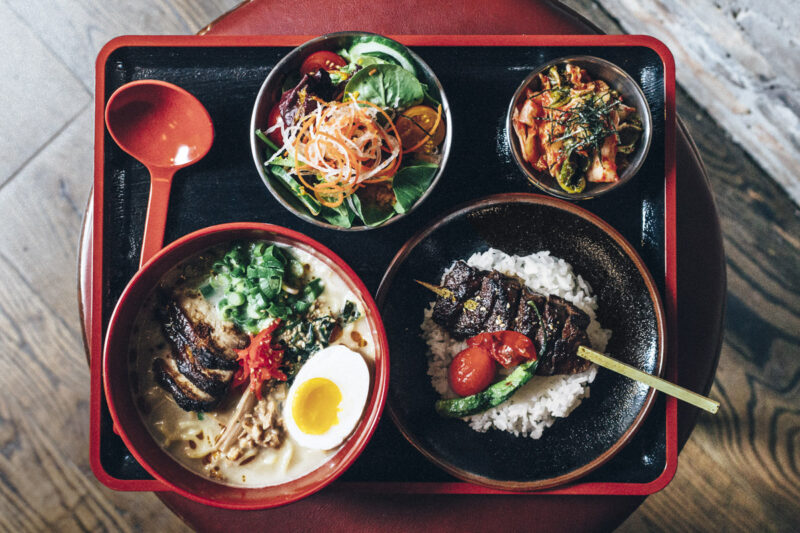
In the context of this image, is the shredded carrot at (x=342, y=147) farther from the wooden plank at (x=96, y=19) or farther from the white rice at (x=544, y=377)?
the wooden plank at (x=96, y=19)

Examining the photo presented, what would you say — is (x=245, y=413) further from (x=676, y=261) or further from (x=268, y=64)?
(x=676, y=261)

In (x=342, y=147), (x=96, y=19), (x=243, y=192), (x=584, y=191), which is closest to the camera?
(x=342, y=147)

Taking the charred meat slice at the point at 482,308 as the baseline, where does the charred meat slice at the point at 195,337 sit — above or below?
below

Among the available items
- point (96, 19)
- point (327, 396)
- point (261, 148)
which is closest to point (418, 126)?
point (261, 148)

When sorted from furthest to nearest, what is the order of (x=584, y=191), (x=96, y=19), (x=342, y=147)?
(x=96, y=19)
(x=584, y=191)
(x=342, y=147)

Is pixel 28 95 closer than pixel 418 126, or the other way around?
pixel 418 126

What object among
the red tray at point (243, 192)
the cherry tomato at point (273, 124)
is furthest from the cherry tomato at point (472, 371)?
the cherry tomato at point (273, 124)

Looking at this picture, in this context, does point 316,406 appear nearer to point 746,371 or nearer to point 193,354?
point 193,354
